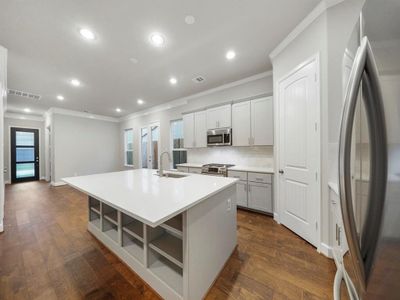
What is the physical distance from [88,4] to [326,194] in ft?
11.4

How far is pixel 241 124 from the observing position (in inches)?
136

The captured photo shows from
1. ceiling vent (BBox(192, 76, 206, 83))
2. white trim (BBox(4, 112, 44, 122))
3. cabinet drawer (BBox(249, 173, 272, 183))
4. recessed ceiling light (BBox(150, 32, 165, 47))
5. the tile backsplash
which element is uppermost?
ceiling vent (BBox(192, 76, 206, 83))

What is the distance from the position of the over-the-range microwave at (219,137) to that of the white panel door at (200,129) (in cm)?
18

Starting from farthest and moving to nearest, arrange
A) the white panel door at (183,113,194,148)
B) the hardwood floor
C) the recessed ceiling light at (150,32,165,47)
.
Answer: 1. the white panel door at (183,113,194,148)
2. the recessed ceiling light at (150,32,165,47)
3. the hardwood floor

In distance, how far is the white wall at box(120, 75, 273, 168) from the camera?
11.4 ft

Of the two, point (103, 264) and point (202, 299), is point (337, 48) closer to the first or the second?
point (202, 299)

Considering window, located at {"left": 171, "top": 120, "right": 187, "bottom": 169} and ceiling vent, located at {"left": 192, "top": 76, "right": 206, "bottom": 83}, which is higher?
ceiling vent, located at {"left": 192, "top": 76, "right": 206, "bottom": 83}

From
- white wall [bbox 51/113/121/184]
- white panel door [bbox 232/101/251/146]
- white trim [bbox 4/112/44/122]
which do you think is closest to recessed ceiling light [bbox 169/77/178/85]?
white panel door [bbox 232/101/251/146]

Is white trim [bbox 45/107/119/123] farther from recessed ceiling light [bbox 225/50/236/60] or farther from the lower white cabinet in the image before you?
the lower white cabinet

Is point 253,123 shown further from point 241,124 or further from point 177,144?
point 177,144

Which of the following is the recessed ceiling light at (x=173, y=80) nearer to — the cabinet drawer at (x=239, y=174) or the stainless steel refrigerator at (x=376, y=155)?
the cabinet drawer at (x=239, y=174)

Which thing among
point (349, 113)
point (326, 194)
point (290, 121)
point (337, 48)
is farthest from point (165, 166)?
point (349, 113)

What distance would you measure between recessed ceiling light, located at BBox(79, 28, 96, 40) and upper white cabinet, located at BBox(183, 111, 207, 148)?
2567 millimetres

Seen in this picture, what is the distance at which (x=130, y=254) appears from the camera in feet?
5.72
